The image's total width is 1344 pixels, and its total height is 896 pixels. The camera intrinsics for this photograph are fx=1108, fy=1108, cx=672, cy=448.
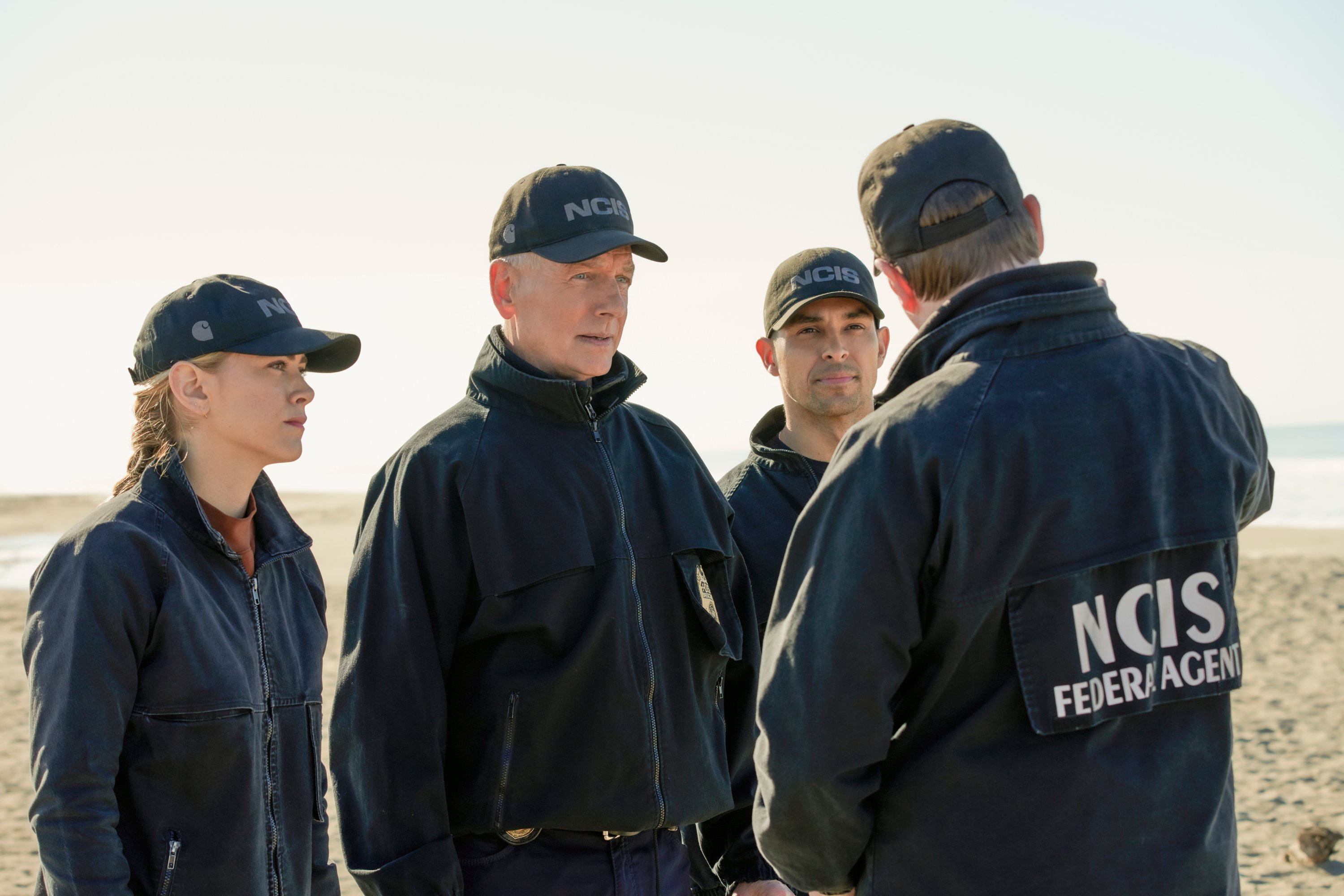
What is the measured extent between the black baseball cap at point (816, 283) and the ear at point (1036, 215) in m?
1.49

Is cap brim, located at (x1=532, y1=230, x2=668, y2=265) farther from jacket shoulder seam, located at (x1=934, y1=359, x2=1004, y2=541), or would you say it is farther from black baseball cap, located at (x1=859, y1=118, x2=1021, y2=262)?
jacket shoulder seam, located at (x1=934, y1=359, x2=1004, y2=541)

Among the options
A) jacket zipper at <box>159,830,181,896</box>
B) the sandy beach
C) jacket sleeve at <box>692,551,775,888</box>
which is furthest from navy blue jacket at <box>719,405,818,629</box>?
the sandy beach

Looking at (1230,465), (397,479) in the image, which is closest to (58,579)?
(397,479)

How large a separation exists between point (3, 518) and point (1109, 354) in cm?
2860

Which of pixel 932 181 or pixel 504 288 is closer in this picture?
pixel 932 181

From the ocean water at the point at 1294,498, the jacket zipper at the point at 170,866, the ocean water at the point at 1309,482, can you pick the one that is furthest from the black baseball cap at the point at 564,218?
the ocean water at the point at 1309,482

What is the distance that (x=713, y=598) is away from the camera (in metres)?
2.76

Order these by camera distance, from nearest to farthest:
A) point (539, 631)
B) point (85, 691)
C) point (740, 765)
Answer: point (85, 691) < point (539, 631) < point (740, 765)

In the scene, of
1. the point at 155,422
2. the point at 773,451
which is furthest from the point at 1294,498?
the point at 155,422

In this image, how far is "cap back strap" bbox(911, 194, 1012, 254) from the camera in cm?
194

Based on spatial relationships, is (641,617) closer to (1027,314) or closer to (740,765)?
(740,765)

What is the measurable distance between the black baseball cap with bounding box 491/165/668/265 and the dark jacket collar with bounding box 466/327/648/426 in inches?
10.7

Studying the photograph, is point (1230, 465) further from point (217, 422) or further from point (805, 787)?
point (217, 422)

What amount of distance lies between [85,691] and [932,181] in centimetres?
193
